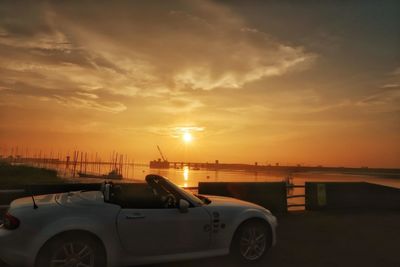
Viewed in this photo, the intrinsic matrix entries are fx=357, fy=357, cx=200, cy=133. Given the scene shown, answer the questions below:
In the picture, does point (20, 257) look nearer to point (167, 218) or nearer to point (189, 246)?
point (167, 218)

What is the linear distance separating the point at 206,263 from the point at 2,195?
6.13 meters

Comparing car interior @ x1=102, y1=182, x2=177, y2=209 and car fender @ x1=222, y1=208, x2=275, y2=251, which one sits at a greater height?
car interior @ x1=102, y1=182, x2=177, y2=209

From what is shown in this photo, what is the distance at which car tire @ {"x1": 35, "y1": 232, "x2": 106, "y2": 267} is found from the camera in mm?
4566

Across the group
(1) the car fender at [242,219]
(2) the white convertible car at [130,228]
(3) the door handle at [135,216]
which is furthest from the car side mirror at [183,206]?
(1) the car fender at [242,219]

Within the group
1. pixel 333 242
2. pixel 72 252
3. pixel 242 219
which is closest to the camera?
pixel 72 252

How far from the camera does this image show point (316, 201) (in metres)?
13.8

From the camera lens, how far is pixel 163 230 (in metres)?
5.31

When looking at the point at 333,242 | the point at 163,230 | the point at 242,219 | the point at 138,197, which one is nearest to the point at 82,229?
the point at 138,197

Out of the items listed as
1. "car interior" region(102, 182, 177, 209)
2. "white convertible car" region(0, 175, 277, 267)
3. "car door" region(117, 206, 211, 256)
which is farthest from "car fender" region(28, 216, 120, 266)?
"car interior" region(102, 182, 177, 209)

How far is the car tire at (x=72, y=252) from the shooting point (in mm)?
4566

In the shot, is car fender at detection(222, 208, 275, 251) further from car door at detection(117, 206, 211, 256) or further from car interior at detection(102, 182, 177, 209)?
car interior at detection(102, 182, 177, 209)

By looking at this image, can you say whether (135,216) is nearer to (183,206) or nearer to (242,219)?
(183,206)

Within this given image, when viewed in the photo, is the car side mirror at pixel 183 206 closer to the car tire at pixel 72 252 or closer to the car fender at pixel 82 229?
the car fender at pixel 82 229

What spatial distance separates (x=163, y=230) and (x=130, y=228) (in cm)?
51
